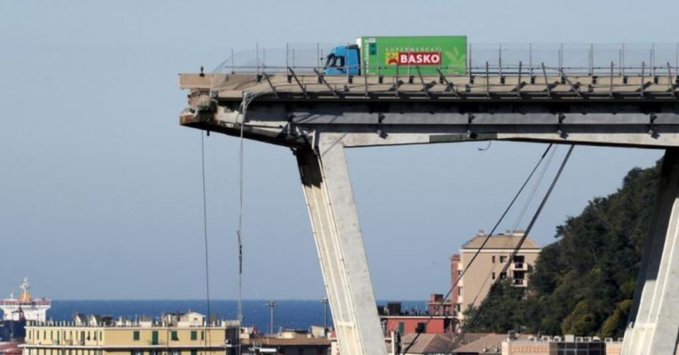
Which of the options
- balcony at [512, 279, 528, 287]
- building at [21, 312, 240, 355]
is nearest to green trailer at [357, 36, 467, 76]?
building at [21, 312, 240, 355]

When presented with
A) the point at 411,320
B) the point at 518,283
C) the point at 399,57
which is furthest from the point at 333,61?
the point at 518,283

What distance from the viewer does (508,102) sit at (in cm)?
5966

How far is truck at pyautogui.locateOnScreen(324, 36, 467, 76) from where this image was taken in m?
59.3

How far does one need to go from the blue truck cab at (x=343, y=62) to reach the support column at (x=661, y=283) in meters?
8.53

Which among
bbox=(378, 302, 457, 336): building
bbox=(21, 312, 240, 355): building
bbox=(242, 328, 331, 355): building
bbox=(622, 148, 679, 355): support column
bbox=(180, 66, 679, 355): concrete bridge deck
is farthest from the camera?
bbox=(242, 328, 331, 355): building

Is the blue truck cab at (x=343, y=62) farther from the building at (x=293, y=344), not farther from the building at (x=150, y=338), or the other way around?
the building at (x=293, y=344)

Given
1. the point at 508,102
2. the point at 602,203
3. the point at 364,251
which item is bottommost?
the point at 364,251

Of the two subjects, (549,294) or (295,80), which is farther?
(549,294)

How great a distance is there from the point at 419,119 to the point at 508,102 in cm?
228

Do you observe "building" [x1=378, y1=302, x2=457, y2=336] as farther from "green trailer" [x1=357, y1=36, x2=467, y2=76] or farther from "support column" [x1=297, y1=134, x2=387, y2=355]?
"green trailer" [x1=357, y1=36, x2=467, y2=76]

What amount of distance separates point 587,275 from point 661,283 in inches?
4176

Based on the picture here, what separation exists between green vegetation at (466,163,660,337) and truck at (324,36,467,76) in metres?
84.6

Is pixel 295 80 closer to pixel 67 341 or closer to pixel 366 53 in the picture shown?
pixel 366 53

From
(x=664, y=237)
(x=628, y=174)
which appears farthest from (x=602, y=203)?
(x=664, y=237)
